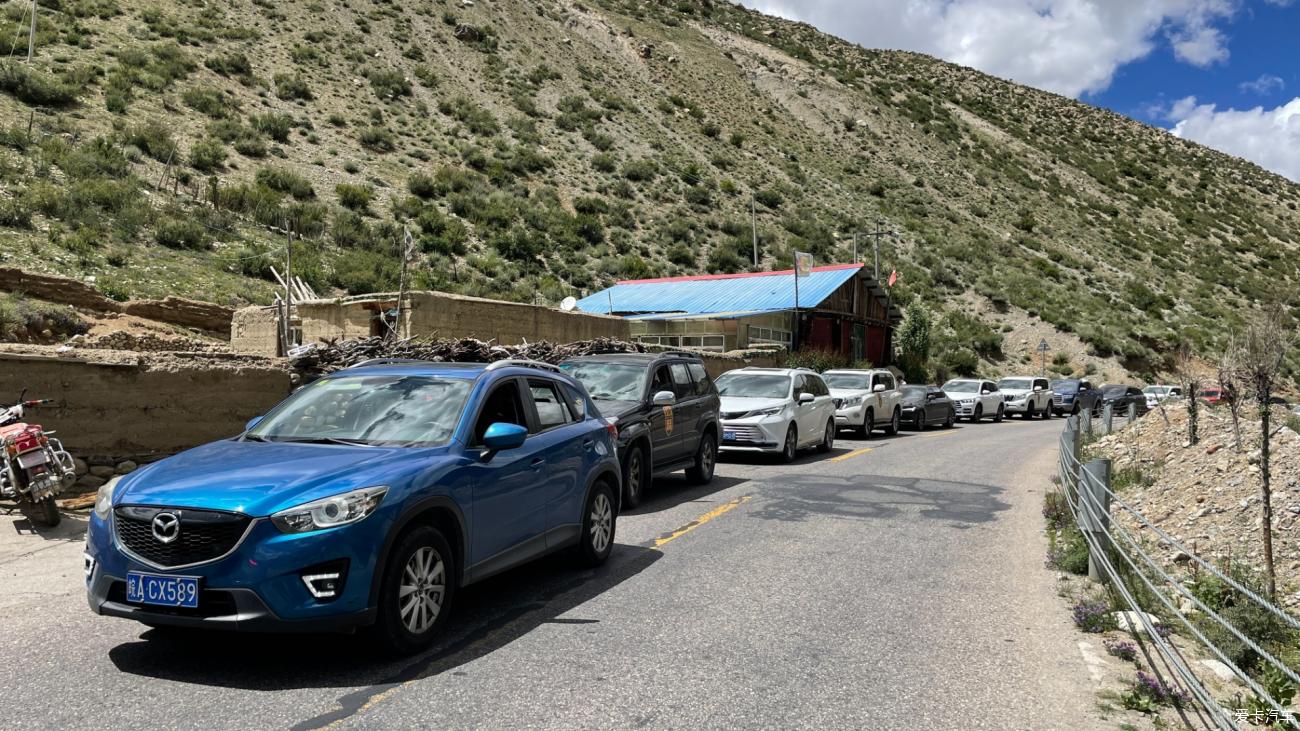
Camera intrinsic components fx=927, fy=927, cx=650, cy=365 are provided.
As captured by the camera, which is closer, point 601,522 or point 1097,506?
point 1097,506

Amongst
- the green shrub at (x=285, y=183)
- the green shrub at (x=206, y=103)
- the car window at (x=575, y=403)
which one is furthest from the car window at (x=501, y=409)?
the green shrub at (x=206, y=103)

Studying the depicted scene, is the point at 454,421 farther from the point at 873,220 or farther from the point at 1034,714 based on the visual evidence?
the point at 873,220

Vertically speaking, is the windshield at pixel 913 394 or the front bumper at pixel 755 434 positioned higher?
the windshield at pixel 913 394

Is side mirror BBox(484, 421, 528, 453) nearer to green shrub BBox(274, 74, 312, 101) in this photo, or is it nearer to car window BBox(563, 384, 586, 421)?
car window BBox(563, 384, 586, 421)

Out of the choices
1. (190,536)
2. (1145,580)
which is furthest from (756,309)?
(190,536)

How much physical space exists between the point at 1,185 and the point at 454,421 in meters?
30.9

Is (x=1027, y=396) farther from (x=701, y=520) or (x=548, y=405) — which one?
(x=548, y=405)

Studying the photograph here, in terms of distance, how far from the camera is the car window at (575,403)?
25.1ft

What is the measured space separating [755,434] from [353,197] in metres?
31.5

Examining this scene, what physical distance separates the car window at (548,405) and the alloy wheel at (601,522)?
2.52 feet

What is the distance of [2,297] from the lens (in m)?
20.8

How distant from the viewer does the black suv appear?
1110 centimetres

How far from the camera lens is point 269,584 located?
4.66 meters

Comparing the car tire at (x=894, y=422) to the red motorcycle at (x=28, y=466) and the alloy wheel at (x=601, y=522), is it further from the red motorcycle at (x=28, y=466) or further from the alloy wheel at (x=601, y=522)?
the red motorcycle at (x=28, y=466)
